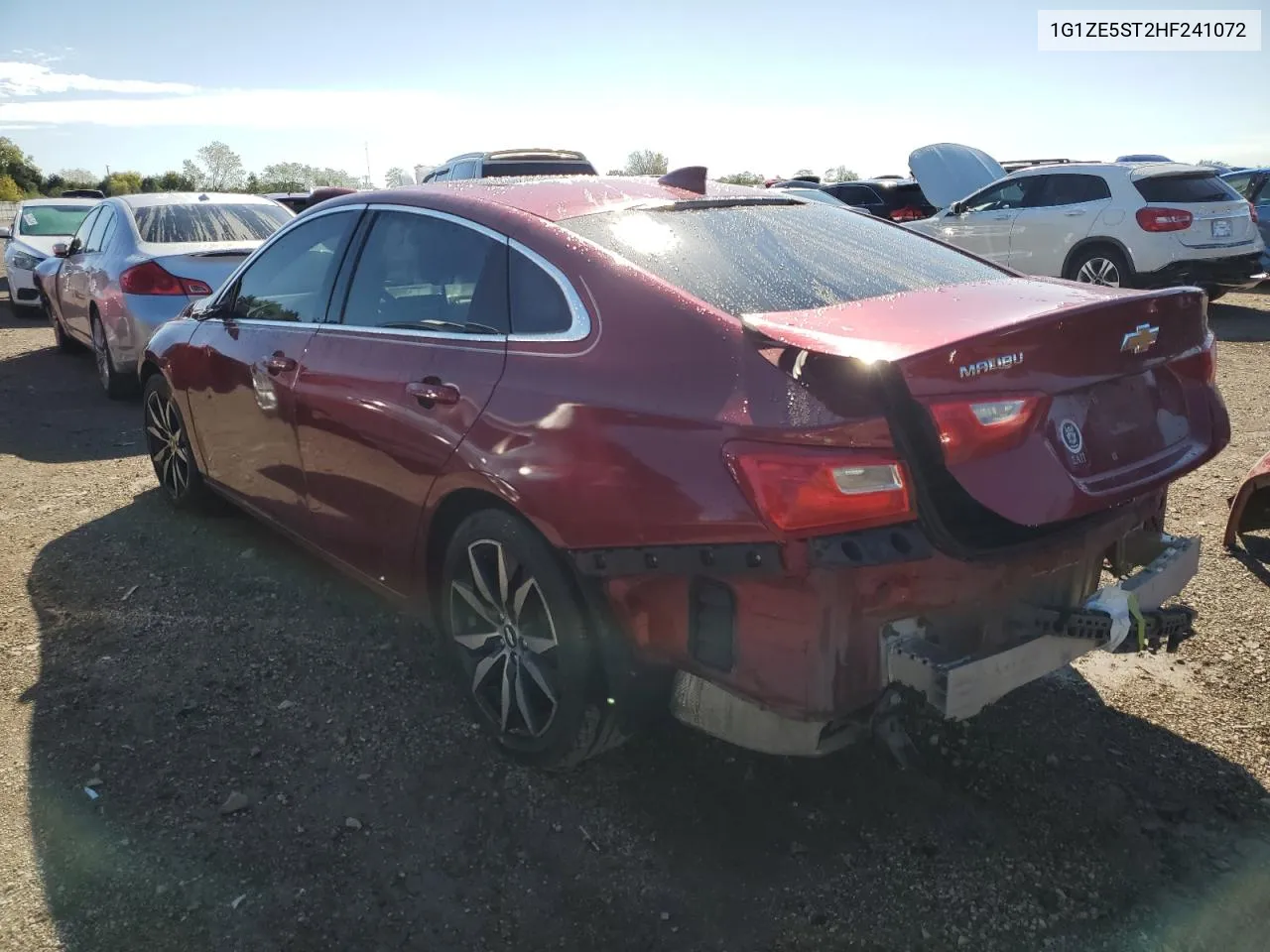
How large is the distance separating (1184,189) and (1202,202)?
0.76ft

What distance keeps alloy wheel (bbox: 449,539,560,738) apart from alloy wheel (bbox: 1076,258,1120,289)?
→ 10.2 m

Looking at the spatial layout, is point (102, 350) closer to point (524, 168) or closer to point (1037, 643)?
point (524, 168)

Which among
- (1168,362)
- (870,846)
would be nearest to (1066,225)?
(1168,362)

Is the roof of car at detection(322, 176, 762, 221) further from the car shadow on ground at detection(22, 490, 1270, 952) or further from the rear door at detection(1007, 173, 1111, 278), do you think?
the rear door at detection(1007, 173, 1111, 278)

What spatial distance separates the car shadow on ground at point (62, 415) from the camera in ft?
22.8

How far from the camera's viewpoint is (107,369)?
8.25m

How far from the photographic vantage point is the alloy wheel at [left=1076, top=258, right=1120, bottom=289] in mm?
11347

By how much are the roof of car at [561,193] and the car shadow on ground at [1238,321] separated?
8.50m

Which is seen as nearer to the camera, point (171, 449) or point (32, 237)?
point (171, 449)

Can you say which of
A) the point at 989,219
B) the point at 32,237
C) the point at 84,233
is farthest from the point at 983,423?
the point at 32,237

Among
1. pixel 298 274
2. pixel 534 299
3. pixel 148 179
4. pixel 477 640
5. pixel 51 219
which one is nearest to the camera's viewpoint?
pixel 534 299

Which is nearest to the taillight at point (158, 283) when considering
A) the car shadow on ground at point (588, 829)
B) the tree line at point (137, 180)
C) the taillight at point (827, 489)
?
the car shadow on ground at point (588, 829)

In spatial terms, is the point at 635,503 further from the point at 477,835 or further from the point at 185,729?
the point at 185,729

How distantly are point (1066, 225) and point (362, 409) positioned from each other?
10.6 meters
